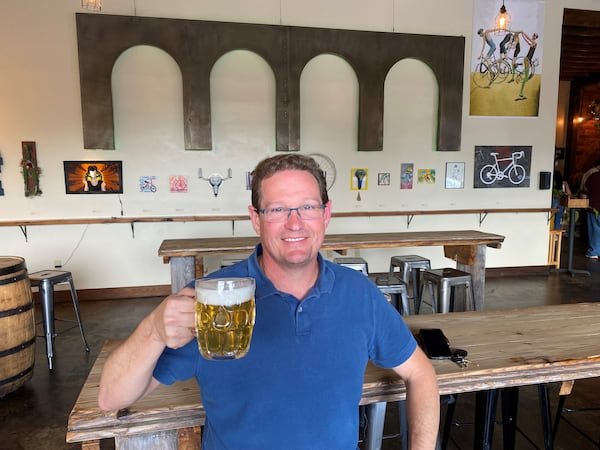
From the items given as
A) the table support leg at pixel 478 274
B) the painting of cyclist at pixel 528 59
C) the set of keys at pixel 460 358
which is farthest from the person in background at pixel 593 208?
the set of keys at pixel 460 358

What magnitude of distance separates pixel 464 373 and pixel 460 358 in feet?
0.30

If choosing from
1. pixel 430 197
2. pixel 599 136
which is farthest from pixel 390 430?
pixel 599 136

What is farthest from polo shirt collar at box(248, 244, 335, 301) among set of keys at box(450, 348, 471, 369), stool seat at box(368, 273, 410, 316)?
stool seat at box(368, 273, 410, 316)

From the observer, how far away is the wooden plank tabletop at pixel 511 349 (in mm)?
1433

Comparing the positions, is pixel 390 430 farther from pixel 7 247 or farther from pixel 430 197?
pixel 7 247

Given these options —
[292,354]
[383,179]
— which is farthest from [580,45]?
[292,354]

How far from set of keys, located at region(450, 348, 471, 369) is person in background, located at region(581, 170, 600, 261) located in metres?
7.08

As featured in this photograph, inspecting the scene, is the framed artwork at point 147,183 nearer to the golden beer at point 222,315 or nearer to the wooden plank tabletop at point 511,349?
the wooden plank tabletop at point 511,349

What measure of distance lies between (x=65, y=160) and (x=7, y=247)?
4.05ft

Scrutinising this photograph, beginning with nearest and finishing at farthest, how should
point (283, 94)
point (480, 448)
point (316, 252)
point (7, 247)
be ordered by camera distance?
point (316, 252) → point (480, 448) → point (7, 247) → point (283, 94)

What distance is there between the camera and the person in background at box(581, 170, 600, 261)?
7373 millimetres

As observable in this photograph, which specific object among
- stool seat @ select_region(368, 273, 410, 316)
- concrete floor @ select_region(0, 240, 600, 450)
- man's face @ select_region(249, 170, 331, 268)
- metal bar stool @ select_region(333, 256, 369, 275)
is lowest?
concrete floor @ select_region(0, 240, 600, 450)

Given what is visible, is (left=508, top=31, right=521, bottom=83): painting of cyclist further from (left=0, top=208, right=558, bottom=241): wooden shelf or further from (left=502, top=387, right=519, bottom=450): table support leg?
(left=502, top=387, right=519, bottom=450): table support leg

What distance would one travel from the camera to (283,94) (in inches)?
212
